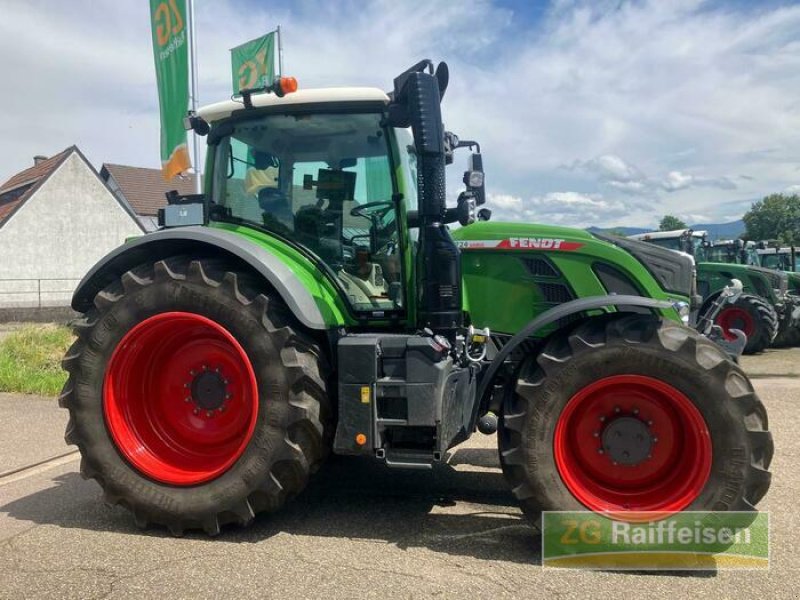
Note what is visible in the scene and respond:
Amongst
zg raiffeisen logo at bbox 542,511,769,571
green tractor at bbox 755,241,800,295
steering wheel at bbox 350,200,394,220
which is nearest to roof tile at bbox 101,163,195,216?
green tractor at bbox 755,241,800,295

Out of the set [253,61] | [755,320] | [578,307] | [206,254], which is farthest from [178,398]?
[755,320]

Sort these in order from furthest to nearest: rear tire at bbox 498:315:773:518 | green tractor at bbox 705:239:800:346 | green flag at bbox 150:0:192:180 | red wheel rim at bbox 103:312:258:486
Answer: green tractor at bbox 705:239:800:346 < green flag at bbox 150:0:192:180 < red wheel rim at bbox 103:312:258:486 < rear tire at bbox 498:315:773:518

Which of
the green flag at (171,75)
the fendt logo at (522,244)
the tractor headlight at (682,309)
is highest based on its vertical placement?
the green flag at (171,75)

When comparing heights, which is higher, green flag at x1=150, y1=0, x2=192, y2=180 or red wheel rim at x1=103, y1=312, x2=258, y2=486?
green flag at x1=150, y1=0, x2=192, y2=180

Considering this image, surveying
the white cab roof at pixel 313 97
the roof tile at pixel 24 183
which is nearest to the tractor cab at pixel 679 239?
the white cab roof at pixel 313 97

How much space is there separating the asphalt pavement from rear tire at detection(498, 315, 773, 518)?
0.37 metres

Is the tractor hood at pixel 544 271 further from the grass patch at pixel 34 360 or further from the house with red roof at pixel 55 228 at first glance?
the house with red roof at pixel 55 228

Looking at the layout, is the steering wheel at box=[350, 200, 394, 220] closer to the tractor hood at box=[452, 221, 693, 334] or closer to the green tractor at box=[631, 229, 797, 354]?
the tractor hood at box=[452, 221, 693, 334]

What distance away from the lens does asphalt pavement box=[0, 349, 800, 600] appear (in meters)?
2.90

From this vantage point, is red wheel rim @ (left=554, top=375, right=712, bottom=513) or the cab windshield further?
the cab windshield

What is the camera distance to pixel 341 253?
395 cm

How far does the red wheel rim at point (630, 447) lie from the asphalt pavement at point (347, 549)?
38cm

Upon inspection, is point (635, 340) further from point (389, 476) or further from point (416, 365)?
point (389, 476)

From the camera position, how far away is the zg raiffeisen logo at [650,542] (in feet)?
10.1
